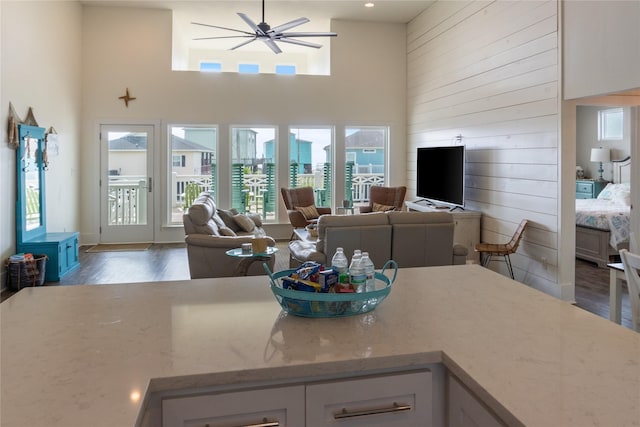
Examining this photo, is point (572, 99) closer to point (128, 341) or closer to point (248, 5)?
point (128, 341)

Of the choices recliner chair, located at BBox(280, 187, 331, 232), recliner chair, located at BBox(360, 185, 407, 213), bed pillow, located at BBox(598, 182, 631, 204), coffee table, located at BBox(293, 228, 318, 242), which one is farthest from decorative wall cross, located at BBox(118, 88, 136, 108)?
bed pillow, located at BBox(598, 182, 631, 204)

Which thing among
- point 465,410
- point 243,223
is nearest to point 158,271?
point 243,223

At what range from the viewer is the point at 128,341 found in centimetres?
117

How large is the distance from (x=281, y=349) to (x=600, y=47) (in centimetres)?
414

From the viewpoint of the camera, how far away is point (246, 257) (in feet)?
13.2

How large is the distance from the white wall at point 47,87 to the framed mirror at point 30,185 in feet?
0.27

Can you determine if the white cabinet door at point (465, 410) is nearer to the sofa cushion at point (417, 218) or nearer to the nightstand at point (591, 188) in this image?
the sofa cushion at point (417, 218)

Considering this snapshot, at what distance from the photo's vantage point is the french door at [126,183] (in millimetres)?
7617

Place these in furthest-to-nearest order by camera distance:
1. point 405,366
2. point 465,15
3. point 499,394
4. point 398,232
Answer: point 465,15, point 398,232, point 405,366, point 499,394

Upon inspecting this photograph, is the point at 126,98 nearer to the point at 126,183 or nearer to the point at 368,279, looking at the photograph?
the point at 126,183

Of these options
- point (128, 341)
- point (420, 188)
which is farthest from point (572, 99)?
point (128, 341)

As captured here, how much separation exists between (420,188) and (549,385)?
6.48 metres

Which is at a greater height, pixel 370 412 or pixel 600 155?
pixel 600 155

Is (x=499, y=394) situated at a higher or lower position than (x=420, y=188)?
lower
